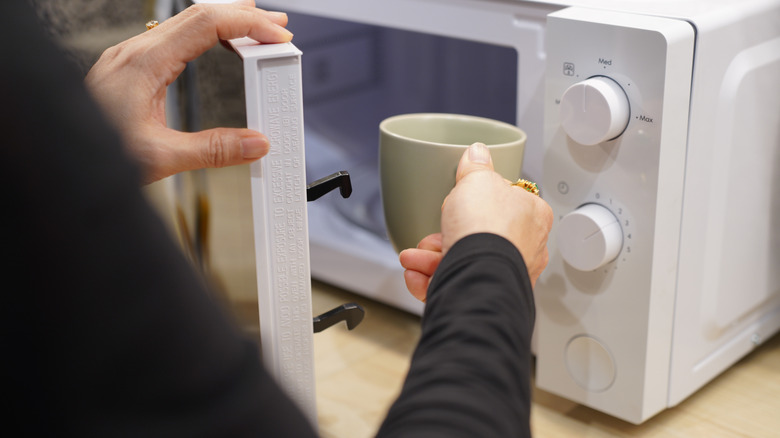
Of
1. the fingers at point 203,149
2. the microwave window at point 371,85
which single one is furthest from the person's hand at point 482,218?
the microwave window at point 371,85

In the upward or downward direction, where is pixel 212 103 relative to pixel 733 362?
upward

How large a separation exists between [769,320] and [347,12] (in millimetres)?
455

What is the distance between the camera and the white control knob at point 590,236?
55cm

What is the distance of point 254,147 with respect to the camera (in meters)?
0.43

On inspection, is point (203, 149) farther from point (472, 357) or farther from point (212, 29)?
point (472, 357)

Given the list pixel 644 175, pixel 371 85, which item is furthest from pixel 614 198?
pixel 371 85

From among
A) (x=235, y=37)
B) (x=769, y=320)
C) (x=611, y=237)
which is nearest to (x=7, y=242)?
(x=235, y=37)

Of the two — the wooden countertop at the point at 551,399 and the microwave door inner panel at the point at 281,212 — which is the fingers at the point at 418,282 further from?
the wooden countertop at the point at 551,399

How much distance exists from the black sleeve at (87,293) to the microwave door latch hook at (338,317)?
29cm

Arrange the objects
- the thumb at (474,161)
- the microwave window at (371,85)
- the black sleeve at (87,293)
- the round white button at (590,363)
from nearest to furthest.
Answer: the black sleeve at (87,293), the thumb at (474,161), the round white button at (590,363), the microwave window at (371,85)

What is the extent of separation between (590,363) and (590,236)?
0.37 feet

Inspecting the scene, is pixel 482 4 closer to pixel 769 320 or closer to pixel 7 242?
pixel 769 320

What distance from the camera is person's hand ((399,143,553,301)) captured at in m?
0.38

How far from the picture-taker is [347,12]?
2.31ft
